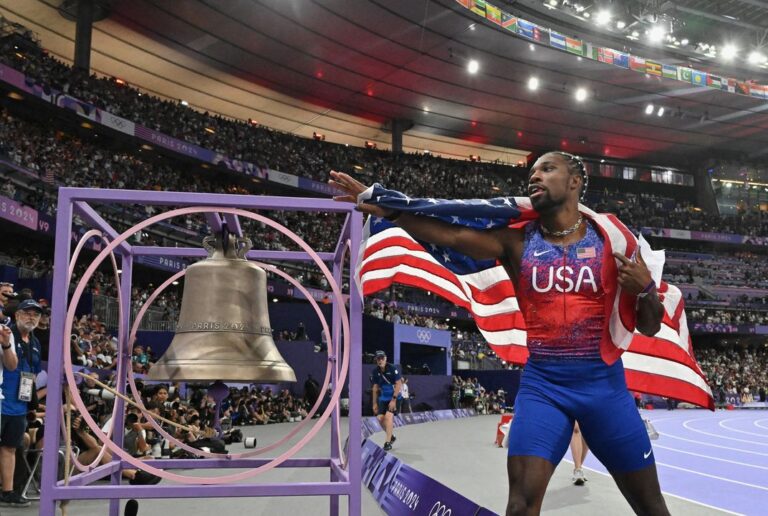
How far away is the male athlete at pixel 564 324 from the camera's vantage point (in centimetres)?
280

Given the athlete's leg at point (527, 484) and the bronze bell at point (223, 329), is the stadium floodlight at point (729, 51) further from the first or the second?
the athlete's leg at point (527, 484)

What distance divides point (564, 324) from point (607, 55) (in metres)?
32.9

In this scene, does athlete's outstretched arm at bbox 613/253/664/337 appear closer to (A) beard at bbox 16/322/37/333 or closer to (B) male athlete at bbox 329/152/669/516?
(B) male athlete at bbox 329/152/669/516

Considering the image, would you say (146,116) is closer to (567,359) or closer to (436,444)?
(436,444)

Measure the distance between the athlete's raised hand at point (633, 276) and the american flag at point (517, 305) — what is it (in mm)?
151

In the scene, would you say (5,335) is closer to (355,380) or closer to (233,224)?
(233,224)

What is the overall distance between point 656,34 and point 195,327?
33.7 metres

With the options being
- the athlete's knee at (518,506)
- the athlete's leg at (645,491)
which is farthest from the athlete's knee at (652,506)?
the athlete's knee at (518,506)

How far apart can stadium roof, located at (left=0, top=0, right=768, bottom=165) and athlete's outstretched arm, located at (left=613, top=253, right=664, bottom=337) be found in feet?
87.5

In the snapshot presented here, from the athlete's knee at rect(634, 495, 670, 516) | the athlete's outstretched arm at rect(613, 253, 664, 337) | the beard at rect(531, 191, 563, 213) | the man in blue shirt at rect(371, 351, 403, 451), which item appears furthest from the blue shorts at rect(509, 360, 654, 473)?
the man in blue shirt at rect(371, 351, 403, 451)

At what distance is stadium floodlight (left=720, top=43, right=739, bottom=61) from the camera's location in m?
35.1

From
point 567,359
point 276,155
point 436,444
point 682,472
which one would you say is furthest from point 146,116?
point 567,359

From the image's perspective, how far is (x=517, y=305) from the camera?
4520 millimetres

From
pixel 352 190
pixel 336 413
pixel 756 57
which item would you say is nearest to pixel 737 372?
pixel 756 57
